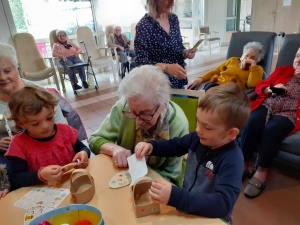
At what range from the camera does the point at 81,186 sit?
3.38 ft

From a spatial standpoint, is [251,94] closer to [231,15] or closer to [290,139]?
[290,139]

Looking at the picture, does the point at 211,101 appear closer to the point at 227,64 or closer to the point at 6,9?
the point at 227,64

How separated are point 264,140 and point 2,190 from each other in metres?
1.84

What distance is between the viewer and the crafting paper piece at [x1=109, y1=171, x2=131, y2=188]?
1.05m

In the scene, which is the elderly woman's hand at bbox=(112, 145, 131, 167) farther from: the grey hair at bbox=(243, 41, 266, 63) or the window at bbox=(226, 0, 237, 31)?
the window at bbox=(226, 0, 237, 31)

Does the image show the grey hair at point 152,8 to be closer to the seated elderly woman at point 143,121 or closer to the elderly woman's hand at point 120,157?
the seated elderly woman at point 143,121

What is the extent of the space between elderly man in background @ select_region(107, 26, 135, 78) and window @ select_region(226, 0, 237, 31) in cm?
466

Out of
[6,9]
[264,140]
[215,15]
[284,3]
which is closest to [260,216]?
[264,140]

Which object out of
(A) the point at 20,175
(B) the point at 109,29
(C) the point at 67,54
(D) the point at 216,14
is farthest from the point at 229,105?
(D) the point at 216,14

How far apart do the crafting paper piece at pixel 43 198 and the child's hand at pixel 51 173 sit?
50 millimetres

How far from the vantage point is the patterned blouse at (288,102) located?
6.71 ft

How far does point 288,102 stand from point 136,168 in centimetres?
162

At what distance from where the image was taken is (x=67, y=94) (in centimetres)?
509

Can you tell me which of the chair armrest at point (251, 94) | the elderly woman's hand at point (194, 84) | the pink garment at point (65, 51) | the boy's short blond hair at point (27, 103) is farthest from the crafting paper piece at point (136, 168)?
the pink garment at point (65, 51)
